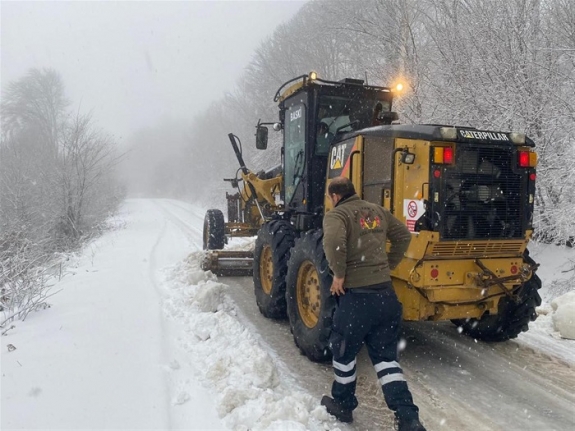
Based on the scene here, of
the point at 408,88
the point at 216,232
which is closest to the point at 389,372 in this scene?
the point at 216,232

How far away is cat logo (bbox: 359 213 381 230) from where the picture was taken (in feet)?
11.2

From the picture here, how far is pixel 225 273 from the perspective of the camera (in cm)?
840

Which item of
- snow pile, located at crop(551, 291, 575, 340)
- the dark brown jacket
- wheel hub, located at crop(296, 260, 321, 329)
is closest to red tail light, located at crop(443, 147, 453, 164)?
the dark brown jacket

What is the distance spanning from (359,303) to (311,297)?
157cm

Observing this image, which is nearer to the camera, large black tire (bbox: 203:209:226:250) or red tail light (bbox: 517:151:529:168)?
red tail light (bbox: 517:151:529:168)

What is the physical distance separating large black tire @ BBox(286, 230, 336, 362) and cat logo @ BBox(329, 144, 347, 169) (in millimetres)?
875

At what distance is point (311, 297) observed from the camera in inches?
191

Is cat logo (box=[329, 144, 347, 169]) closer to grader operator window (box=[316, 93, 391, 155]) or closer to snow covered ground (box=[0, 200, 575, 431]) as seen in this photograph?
grader operator window (box=[316, 93, 391, 155])

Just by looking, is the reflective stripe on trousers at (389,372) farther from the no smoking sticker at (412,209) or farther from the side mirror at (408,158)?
the side mirror at (408,158)

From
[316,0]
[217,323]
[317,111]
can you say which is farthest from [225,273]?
[316,0]

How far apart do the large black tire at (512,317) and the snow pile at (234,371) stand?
2410 millimetres

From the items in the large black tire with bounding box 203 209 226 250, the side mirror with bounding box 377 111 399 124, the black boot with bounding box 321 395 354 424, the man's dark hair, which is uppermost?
the side mirror with bounding box 377 111 399 124

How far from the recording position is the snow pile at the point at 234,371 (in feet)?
10.4

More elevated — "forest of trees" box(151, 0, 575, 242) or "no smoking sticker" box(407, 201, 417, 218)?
"forest of trees" box(151, 0, 575, 242)
